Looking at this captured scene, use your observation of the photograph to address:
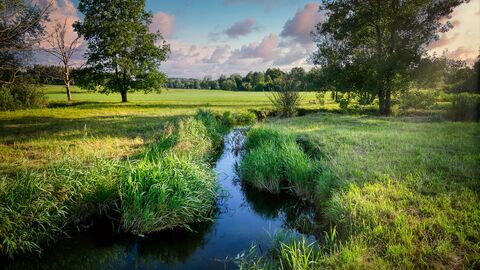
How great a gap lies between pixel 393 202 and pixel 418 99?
23.6 meters

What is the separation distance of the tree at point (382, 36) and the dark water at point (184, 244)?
19.1 m

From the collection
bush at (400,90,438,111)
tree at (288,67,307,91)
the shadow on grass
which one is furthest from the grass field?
tree at (288,67,307,91)

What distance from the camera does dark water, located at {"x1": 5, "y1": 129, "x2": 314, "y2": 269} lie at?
21.2 feet

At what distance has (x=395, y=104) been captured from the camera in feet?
94.7

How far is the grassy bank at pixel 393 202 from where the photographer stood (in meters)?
5.12

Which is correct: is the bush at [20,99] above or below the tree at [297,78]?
below

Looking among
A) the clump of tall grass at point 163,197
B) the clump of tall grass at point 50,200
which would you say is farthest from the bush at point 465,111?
the clump of tall grass at point 50,200

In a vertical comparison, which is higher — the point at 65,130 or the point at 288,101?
the point at 288,101

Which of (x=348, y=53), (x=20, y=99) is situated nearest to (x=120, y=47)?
(x=20, y=99)

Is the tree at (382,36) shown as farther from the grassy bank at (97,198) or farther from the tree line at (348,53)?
the grassy bank at (97,198)

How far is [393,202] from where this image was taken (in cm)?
687

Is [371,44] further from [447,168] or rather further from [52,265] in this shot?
[52,265]

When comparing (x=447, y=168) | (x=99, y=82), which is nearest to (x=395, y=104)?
(x=447, y=168)

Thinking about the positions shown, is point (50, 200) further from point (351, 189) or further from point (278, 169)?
point (351, 189)
